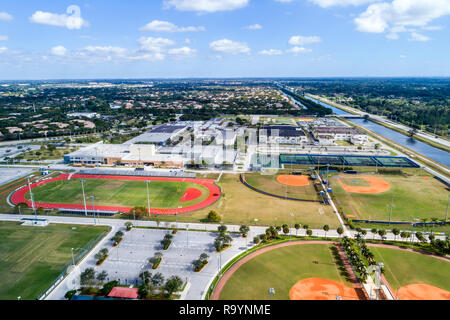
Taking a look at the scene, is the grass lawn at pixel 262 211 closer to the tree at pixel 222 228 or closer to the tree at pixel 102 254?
the tree at pixel 222 228

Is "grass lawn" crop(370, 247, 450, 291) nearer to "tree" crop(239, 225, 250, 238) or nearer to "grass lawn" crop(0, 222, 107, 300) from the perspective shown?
"tree" crop(239, 225, 250, 238)

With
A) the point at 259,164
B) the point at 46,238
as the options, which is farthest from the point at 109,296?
the point at 259,164

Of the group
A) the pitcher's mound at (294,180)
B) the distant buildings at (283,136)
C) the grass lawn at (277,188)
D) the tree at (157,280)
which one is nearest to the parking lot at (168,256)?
the tree at (157,280)

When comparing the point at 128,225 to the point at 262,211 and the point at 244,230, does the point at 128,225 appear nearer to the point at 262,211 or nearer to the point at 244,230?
the point at 244,230

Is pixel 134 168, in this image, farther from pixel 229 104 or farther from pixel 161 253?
pixel 229 104

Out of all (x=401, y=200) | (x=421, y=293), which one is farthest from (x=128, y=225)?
(x=401, y=200)
